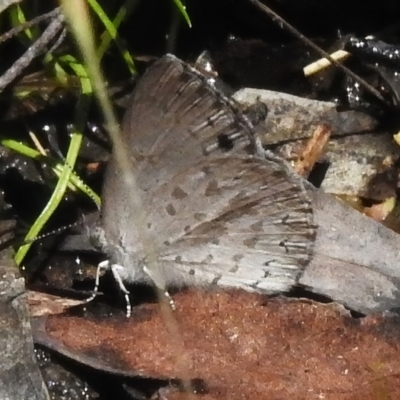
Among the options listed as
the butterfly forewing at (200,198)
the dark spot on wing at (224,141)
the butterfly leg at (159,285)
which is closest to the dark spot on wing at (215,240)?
the butterfly forewing at (200,198)

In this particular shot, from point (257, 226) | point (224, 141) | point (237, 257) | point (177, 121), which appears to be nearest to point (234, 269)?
point (237, 257)

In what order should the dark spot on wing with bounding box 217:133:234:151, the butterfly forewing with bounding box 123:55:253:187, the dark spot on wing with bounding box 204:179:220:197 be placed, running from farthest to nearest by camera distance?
the dark spot on wing with bounding box 204:179:220:197 < the dark spot on wing with bounding box 217:133:234:151 < the butterfly forewing with bounding box 123:55:253:187

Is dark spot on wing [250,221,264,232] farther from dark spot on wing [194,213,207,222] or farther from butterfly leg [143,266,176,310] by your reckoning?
butterfly leg [143,266,176,310]

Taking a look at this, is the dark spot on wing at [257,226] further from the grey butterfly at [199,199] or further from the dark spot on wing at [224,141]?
the dark spot on wing at [224,141]

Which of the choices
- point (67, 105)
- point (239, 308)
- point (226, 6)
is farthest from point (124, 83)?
point (239, 308)

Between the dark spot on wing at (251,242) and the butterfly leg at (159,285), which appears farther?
the dark spot on wing at (251,242)

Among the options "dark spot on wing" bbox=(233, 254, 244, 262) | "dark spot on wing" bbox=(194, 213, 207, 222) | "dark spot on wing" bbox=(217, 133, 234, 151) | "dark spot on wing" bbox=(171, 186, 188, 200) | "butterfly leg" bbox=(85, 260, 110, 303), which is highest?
"dark spot on wing" bbox=(217, 133, 234, 151)

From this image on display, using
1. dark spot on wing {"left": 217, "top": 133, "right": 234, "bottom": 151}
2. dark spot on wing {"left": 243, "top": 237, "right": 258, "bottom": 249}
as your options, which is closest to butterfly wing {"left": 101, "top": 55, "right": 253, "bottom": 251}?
dark spot on wing {"left": 217, "top": 133, "right": 234, "bottom": 151}

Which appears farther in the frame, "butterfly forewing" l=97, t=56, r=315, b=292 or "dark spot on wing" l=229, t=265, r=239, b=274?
"dark spot on wing" l=229, t=265, r=239, b=274
